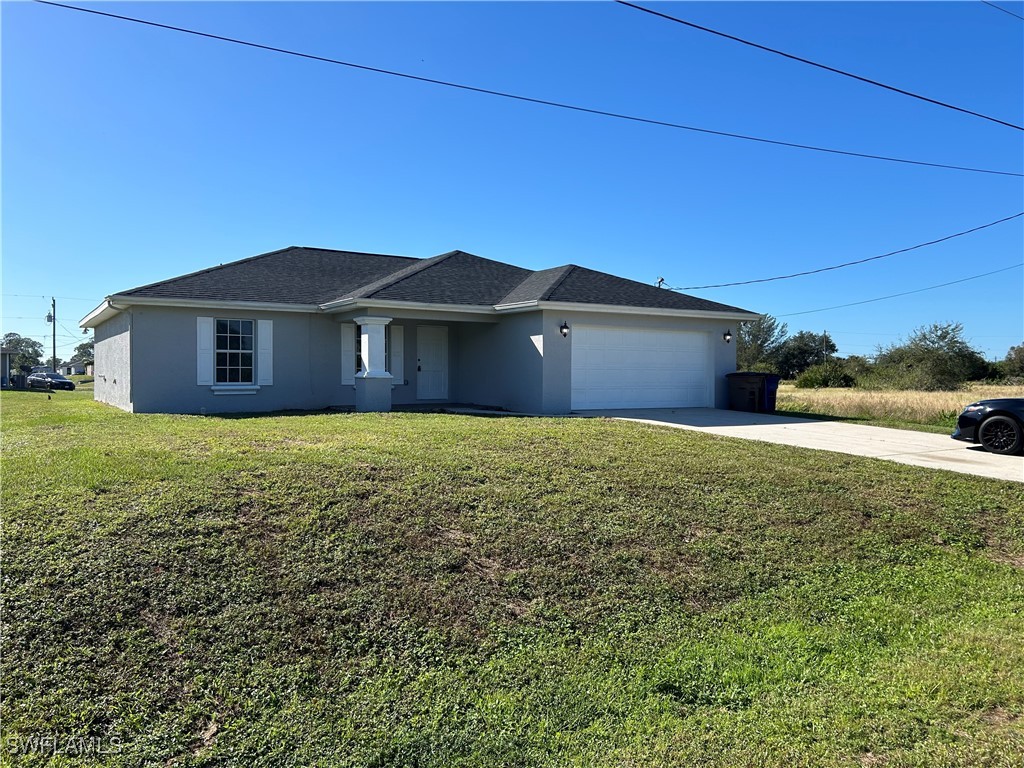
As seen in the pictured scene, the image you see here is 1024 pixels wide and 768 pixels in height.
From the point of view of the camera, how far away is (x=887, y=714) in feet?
11.2

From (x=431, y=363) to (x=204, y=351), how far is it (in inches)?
217

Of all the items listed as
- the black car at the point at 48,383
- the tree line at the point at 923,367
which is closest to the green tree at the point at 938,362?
the tree line at the point at 923,367

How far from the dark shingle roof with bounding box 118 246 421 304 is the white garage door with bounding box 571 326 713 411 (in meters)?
6.12

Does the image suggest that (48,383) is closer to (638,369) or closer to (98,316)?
(98,316)

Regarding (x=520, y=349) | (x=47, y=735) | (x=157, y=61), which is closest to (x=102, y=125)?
(x=157, y=61)

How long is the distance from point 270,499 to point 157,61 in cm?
700

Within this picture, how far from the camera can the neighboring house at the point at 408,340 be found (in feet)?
45.4

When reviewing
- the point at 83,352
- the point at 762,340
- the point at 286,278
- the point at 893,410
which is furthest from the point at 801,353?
the point at 83,352

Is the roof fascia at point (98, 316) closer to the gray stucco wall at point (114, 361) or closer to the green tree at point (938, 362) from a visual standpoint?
the gray stucco wall at point (114, 361)

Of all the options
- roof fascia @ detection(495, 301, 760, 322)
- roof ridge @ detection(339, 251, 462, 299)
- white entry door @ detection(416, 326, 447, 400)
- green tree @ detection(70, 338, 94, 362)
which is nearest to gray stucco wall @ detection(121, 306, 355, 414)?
roof ridge @ detection(339, 251, 462, 299)

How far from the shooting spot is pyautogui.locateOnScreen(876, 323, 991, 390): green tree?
3216cm

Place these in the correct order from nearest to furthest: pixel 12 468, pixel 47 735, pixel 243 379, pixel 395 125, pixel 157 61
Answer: pixel 47 735, pixel 12 468, pixel 157 61, pixel 395 125, pixel 243 379

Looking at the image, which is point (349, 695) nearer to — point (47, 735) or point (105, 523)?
point (47, 735)

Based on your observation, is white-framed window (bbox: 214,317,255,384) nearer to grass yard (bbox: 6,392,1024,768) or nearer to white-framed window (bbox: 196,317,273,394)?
white-framed window (bbox: 196,317,273,394)
